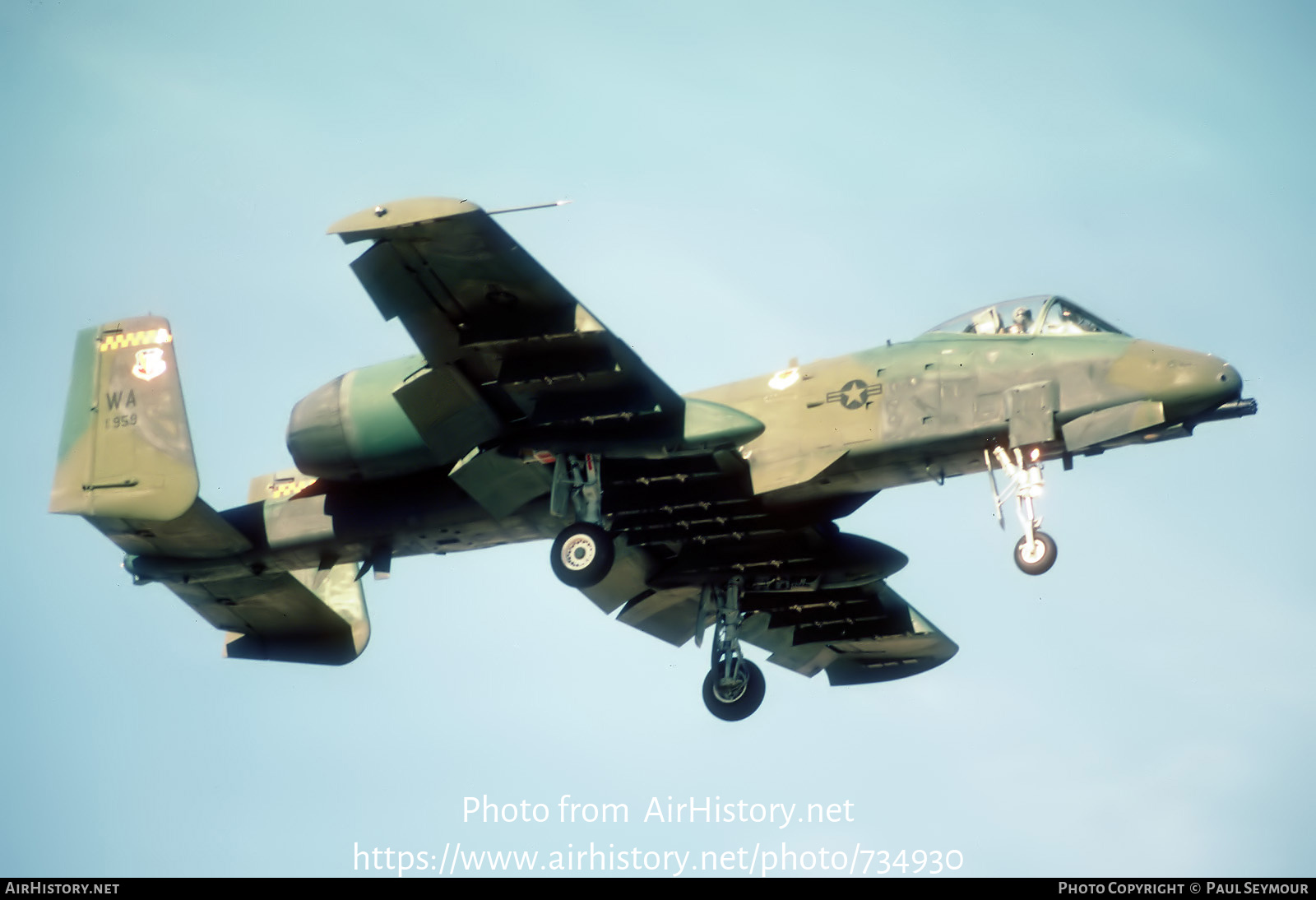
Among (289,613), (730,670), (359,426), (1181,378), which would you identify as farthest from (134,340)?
(1181,378)

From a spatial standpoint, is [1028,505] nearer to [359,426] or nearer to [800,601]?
[800,601]

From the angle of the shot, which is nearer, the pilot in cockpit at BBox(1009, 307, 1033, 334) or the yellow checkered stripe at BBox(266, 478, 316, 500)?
the pilot in cockpit at BBox(1009, 307, 1033, 334)

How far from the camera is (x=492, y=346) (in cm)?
2164

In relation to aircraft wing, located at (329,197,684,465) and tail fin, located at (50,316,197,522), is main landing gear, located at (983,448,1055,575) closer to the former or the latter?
aircraft wing, located at (329,197,684,465)

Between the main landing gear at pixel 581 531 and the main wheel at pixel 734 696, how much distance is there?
359 cm

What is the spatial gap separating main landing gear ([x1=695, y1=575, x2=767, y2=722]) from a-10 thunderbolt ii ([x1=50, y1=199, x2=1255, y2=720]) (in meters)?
0.04

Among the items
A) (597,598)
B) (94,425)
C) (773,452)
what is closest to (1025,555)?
(773,452)

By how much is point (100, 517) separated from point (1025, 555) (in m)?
12.6

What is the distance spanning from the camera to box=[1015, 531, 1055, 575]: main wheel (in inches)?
832

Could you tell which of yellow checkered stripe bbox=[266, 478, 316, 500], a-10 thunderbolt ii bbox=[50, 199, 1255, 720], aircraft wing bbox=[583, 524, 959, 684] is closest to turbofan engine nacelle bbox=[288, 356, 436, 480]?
a-10 thunderbolt ii bbox=[50, 199, 1255, 720]

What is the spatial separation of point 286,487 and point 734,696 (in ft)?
24.4

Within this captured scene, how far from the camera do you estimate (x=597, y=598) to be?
86.7ft

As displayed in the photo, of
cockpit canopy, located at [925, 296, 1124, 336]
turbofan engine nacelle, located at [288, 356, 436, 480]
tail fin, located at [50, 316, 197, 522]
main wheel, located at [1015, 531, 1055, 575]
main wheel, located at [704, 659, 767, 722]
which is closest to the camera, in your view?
main wheel, located at [1015, 531, 1055, 575]

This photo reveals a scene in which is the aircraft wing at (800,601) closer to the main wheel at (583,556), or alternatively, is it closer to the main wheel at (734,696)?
the main wheel at (734,696)
